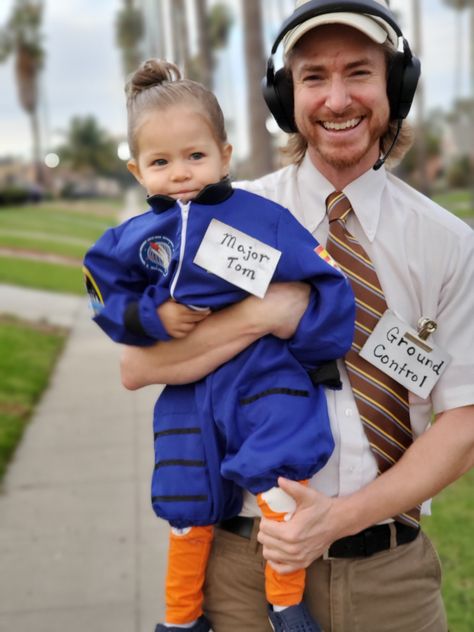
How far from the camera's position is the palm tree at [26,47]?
72.4 m

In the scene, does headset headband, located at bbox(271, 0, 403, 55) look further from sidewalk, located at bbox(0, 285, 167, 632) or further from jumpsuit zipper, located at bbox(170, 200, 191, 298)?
sidewalk, located at bbox(0, 285, 167, 632)

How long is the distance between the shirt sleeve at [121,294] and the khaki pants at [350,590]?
0.55m

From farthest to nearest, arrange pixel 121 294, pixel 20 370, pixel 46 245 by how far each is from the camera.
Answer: pixel 46 245
pixel 20 370
pixel 121 294

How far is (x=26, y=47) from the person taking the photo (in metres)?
74.0

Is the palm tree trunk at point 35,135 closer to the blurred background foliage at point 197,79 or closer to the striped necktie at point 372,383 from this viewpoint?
the blurred background foliage at point 197,79

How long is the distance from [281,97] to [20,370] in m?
7.04

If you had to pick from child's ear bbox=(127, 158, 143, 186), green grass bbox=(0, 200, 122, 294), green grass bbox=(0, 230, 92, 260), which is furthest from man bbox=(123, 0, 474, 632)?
green grass bbox=(0, 230, 92, 260)

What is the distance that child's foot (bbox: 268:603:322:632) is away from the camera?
2053 mm

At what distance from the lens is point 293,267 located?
2.02 m

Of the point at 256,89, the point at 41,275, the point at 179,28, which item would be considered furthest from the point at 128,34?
the point at 256,89

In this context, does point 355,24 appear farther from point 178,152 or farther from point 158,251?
point 158,251

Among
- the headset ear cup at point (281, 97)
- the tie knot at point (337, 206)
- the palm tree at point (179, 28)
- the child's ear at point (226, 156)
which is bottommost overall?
the palm tree at point (179, 28)

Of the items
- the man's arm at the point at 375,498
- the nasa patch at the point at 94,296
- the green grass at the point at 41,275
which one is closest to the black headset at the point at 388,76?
the nasa patch at the point at 94,296

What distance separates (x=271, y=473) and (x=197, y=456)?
21 cm
